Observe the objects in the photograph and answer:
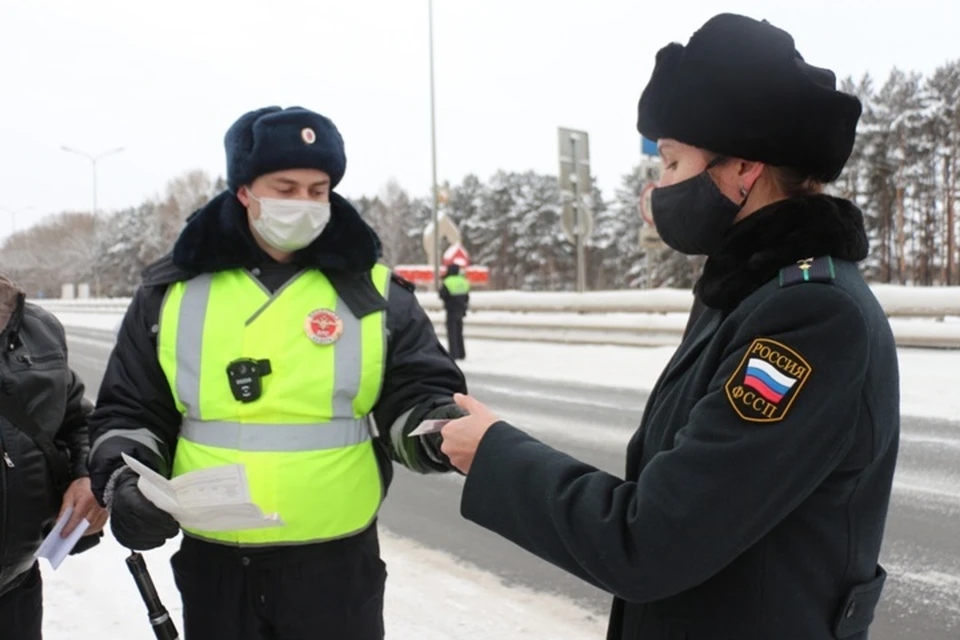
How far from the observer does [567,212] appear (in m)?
13.6

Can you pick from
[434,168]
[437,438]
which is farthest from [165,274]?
[434,168]

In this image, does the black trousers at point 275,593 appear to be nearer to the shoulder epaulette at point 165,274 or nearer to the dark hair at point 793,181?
the shoulder epaulette at point 165,274

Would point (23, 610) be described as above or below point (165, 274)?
below

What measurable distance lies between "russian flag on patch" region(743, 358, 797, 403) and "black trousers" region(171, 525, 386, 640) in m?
1.32

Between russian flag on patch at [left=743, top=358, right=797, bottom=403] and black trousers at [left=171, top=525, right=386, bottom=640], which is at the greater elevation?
russian flag on patch at [left=743, top=358, right=797, bottom=403]

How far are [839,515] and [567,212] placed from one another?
41.1 feet

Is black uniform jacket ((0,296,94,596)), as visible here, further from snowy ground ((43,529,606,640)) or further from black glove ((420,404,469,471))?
snowy ground ((43,529,606,640))

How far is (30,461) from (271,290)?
79cm

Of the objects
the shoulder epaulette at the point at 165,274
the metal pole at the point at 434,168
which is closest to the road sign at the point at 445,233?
the metal pole at the point at 434,168

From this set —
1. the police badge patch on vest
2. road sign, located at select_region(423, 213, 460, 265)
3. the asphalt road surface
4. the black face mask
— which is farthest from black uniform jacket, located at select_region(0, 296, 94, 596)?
road sign, located at select_region(423, 213, 460, 265)

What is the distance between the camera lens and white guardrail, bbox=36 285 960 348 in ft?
38.0

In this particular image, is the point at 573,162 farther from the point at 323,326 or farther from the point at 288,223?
the point at 323,326

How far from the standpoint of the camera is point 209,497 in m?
1.83

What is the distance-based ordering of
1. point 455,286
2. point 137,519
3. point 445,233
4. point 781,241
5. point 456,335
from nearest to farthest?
1. point 781,241
2. point 137,519
3. point 455,286
4. point 456,335
5. point 445,233
